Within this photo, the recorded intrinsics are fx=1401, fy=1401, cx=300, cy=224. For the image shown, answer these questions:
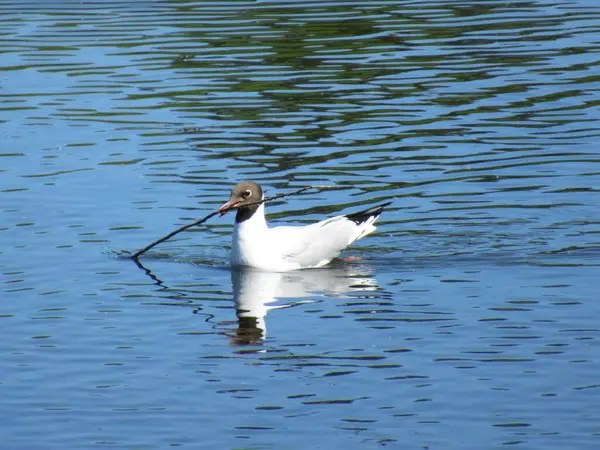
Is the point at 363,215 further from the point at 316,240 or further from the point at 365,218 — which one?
the point at 316,240

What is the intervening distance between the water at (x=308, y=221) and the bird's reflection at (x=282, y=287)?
0.06 metres

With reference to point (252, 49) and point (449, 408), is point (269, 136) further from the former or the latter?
point (449, 408)

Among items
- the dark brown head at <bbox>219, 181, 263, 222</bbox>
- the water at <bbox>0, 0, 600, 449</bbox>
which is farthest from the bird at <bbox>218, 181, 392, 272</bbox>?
the water at <bbox>0, 0, 600, 449</bbox>

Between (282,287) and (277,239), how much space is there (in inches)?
37.9

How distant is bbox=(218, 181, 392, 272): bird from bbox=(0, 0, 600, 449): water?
1.04 feet

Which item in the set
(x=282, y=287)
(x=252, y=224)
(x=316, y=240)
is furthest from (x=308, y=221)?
(x=282, y=287)

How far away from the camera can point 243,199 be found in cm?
1619

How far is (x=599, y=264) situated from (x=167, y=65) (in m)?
15.5

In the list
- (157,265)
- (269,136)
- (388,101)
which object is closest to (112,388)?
(157,265)

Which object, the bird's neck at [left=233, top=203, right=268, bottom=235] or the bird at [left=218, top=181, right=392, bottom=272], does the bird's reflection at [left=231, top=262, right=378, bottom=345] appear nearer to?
the bird at [left=218, top=181, right=392, bottom=272]

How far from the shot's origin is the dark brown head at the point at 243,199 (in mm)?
16062

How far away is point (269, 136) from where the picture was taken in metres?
22.4

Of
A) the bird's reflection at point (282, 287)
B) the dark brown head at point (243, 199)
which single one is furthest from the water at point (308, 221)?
the dark brown head at point (243, 199)

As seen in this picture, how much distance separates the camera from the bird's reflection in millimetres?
13703
